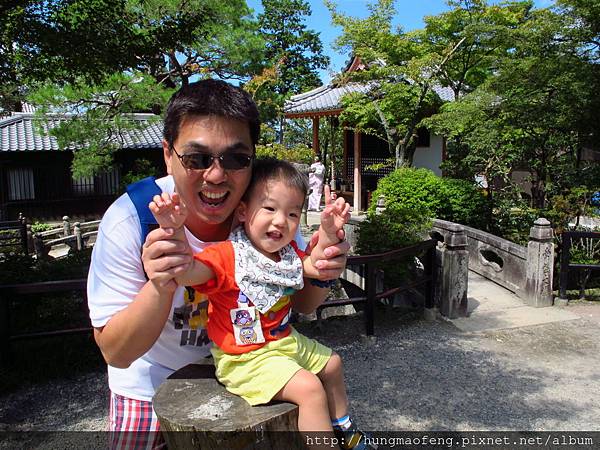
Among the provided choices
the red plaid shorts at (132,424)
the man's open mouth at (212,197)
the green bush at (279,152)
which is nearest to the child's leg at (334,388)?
the red plaid shorts at (132,424)

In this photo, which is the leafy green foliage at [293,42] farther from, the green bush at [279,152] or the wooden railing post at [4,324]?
the wooden railing post at [4,324]

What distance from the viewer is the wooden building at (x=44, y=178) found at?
53.9 feet

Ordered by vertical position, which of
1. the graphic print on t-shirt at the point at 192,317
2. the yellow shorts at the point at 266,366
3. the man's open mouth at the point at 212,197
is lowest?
the yellow shorts at the point at 266,366

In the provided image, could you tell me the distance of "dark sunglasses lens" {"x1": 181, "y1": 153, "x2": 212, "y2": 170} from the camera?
5.06 ft

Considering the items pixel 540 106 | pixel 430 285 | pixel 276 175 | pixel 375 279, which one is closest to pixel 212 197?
pixel 276 175

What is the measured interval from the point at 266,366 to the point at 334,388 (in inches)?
12.3

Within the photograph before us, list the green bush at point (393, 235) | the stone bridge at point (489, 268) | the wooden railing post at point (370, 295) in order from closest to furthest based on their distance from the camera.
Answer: the wooden railing post at point (370, 295)
the green bush at point (393, 235)
the stone bridge at point (489, 268)

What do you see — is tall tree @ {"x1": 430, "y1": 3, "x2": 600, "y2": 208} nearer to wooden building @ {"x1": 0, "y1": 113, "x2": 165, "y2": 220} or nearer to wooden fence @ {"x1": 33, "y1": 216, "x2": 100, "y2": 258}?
wooden fence @ {"x1": 33, "y1": 216, "x2": 100, "y2": 258}

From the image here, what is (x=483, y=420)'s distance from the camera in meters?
3.84

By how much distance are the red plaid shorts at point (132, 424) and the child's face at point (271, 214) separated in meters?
0.67

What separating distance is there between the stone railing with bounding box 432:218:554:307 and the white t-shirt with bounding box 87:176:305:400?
4.65 m

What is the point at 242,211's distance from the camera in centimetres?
176

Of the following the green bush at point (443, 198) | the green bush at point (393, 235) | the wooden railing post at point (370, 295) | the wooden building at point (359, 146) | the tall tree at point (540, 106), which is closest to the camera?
the wooden railing post at point (370, 295)

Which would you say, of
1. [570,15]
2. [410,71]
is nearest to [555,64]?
[570,15]
